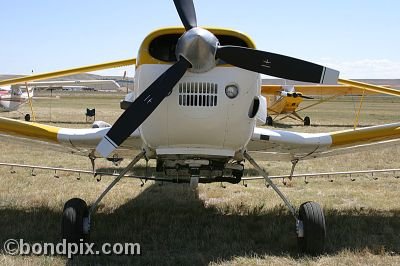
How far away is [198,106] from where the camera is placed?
4.72m

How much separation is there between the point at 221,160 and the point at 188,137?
29.9 inches

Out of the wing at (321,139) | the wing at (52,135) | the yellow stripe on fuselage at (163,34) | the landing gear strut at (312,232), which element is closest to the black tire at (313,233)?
the landing gear strut at (312,232)

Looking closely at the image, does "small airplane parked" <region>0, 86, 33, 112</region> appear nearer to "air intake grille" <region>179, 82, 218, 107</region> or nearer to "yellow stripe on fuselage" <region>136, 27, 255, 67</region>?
"yellow stripe on fuselage" <region>136, 27, 255, 67</region>

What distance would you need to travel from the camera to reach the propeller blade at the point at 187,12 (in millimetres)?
4914

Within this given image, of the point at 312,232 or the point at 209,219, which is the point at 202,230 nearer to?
the point at 209,219

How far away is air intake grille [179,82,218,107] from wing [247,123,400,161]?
5.17ft

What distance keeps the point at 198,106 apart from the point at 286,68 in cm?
98

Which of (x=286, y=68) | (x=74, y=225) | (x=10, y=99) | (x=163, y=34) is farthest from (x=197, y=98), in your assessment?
(x=10, y=99)

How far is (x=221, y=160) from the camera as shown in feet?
18.1

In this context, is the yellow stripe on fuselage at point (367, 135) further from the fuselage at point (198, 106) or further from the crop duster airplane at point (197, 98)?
the fuselage at point (198, 106)

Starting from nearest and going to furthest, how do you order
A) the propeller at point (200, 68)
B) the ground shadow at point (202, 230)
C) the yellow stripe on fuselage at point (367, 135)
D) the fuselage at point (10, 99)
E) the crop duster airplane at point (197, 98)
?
the propeller at point (200, 68) → the crop duster airplane at point (197, 98) → the ground shadow at point (202, 230) → the yellow stripe on fuselage at point (367, 135) → the fuselage at point (10, 99)

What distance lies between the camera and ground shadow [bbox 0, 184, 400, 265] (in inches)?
208

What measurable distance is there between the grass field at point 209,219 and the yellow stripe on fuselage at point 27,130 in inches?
45.7

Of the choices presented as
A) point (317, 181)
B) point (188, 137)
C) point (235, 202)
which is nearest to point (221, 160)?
point (188, 137)
